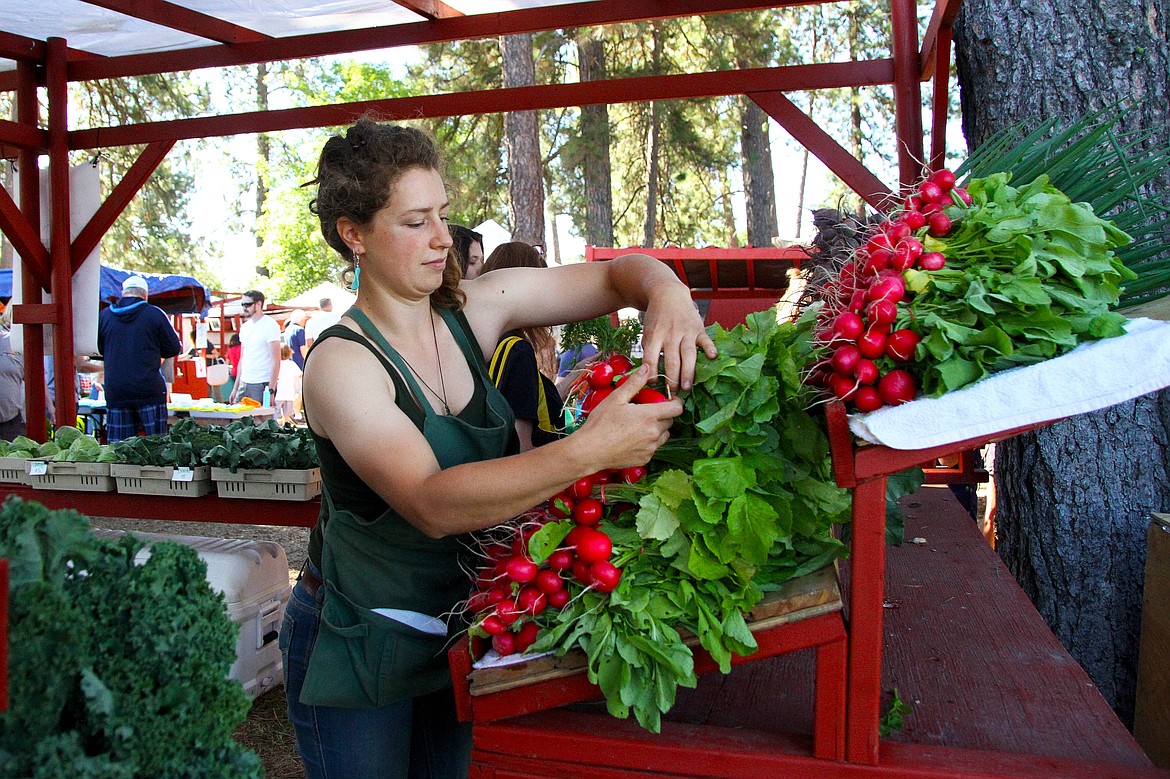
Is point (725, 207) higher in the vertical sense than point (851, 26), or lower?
lower

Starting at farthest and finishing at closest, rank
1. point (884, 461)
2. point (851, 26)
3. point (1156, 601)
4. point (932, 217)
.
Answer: point (851, 26) → point (1156, 601) → point (932, 217) → point (884, 461)

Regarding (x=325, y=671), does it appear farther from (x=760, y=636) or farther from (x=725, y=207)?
(x=725, y=207)

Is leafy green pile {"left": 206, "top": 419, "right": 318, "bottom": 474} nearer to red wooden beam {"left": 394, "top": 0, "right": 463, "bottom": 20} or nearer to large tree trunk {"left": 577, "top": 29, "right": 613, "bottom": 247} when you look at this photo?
Answer: red wooden beam {"left": 394, "top": 0, "right": 463, "bottom": 20}

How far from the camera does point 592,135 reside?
14164 mm

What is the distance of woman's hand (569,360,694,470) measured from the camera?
1.43 m

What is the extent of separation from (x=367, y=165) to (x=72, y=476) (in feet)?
14.0

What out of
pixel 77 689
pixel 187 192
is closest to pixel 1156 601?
pixel 77 689

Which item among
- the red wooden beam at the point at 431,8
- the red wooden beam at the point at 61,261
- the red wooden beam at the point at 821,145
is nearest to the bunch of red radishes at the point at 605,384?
the red wooden beam at the point at 821,145

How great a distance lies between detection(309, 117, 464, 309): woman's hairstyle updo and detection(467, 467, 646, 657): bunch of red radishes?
680mm

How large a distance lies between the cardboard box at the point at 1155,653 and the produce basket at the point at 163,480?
14.1 ft

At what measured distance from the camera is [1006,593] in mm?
2330

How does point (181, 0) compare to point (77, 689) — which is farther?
point (181, 0)

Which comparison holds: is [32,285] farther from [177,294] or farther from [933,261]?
[177,294]

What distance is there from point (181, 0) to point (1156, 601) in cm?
542
